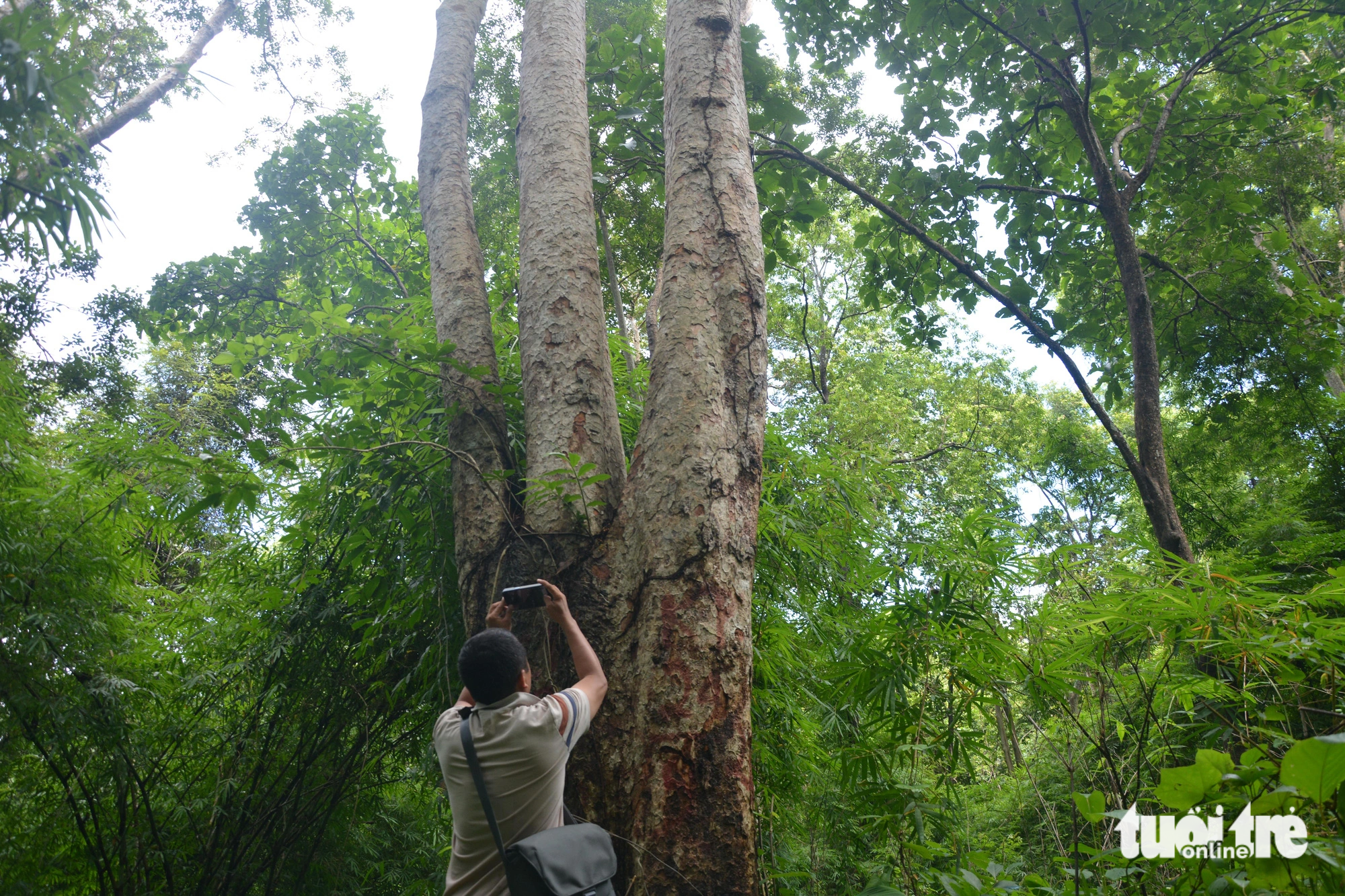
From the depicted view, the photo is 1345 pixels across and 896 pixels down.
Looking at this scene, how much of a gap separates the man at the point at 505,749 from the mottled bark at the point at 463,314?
342 mm

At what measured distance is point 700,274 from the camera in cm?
198

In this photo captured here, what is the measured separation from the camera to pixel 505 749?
1462mm

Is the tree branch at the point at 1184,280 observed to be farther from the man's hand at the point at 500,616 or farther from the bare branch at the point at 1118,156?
the man's hand at the point at 500,616

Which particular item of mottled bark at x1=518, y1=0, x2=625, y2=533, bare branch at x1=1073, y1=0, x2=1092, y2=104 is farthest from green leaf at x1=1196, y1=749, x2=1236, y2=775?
bare branch at x1=1073, y1=0, x2=1092, y2=104

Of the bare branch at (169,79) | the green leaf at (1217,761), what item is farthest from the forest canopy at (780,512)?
the bare branch at (169,79)

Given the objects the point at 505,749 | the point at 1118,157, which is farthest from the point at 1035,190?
the point at 505,749

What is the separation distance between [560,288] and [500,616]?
107cm

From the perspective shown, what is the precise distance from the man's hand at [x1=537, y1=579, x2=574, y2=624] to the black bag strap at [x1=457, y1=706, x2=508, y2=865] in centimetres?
29

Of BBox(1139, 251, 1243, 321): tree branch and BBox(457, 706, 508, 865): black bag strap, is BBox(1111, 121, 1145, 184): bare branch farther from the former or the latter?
BBox(457, 706, 508, 865): black bag strap

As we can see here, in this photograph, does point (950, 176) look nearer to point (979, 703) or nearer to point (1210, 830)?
point (979, 703)

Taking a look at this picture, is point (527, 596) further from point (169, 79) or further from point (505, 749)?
point (169, 79)

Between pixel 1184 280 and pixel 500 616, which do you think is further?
pixel 1184 280

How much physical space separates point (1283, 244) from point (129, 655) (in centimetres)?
680

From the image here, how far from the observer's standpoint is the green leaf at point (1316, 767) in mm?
877
